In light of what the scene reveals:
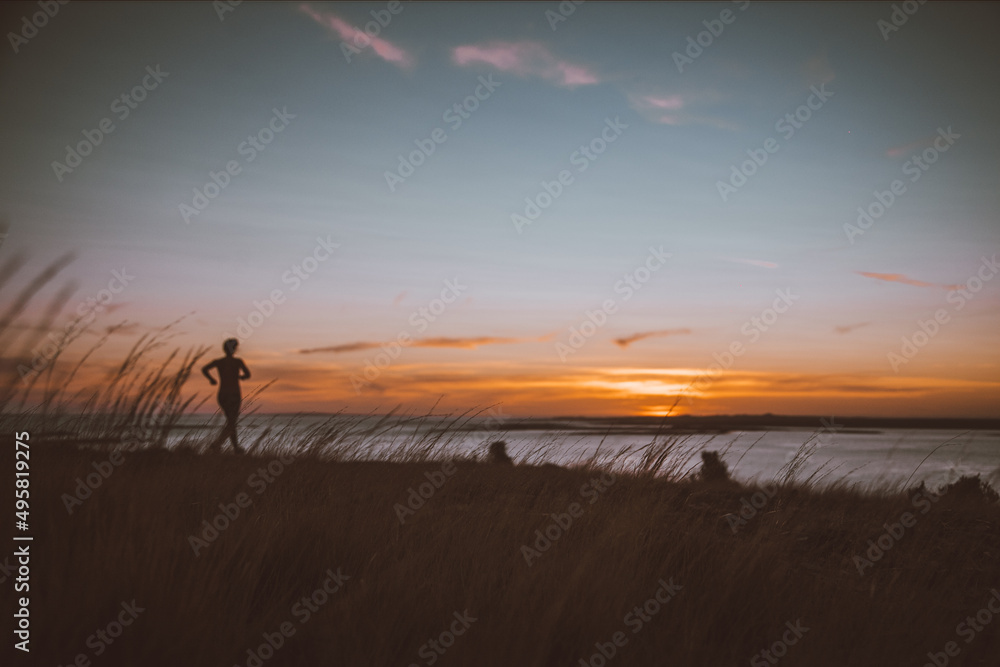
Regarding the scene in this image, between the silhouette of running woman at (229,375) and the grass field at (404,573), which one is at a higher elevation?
the silhouette of running woman at (229,375)

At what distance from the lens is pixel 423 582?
268cm

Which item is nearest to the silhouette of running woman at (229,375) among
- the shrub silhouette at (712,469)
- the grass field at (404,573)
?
the grass field at (404,573)

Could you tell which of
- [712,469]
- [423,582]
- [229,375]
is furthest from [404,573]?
[712,469]

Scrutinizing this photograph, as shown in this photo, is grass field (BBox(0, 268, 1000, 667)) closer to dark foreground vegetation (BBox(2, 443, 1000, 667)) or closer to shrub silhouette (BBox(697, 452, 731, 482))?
dark foreground vegetation (BBox(2, 443, 1000, 667))

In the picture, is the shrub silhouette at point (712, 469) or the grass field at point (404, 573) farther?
the shrub silhouette at point (712, 469)

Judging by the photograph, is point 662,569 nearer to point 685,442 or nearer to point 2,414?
point 685,442

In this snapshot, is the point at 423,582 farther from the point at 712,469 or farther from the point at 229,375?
the point at 712,469

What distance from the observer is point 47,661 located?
198 centimetres

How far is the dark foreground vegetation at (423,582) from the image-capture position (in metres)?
2.20

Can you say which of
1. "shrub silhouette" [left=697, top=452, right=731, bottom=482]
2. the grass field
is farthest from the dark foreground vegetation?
"shrub silhouette" [left=697, top=452, right=731, bottom=482]

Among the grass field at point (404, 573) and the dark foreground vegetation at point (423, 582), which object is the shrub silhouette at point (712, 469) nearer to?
the grass field at point (404, 573)

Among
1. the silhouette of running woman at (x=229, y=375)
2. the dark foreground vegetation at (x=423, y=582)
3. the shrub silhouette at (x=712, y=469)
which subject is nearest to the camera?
the dark foreground vegetation at (x=423, y=582)

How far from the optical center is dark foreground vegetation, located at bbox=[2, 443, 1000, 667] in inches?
86.6

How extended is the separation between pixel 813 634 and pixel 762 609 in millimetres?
225
